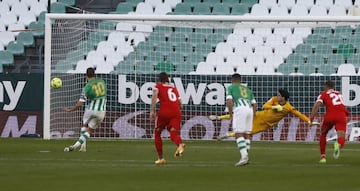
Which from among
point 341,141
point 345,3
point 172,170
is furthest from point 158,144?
point 345,3

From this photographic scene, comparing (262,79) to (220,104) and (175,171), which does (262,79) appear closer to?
(220,104)

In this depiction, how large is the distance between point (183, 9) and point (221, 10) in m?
1.37

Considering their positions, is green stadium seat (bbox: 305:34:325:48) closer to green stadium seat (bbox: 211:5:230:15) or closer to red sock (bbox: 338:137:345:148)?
green stadium seat (bbox: 211:5:230:15)

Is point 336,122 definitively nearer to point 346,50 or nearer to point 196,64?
point 346,50

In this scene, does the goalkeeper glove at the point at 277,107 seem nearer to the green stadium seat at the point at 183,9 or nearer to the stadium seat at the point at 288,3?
the stadium seat at the point at 288,3

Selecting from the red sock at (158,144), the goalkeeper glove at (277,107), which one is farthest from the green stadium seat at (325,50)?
the red sock at (158,144)

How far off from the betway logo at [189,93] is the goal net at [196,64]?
0.11ft

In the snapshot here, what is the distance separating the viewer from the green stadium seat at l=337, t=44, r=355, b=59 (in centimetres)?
3409

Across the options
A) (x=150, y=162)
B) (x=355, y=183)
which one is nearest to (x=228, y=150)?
(x=150, y=162)

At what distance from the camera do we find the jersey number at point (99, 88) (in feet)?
84.5

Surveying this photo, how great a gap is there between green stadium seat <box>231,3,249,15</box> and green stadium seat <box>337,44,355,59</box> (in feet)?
13.7

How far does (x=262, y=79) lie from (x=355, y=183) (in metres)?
17.8

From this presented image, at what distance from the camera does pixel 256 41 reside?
116ft

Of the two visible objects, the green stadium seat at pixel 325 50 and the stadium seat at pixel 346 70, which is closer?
the stadium seat at pixel 346 70
